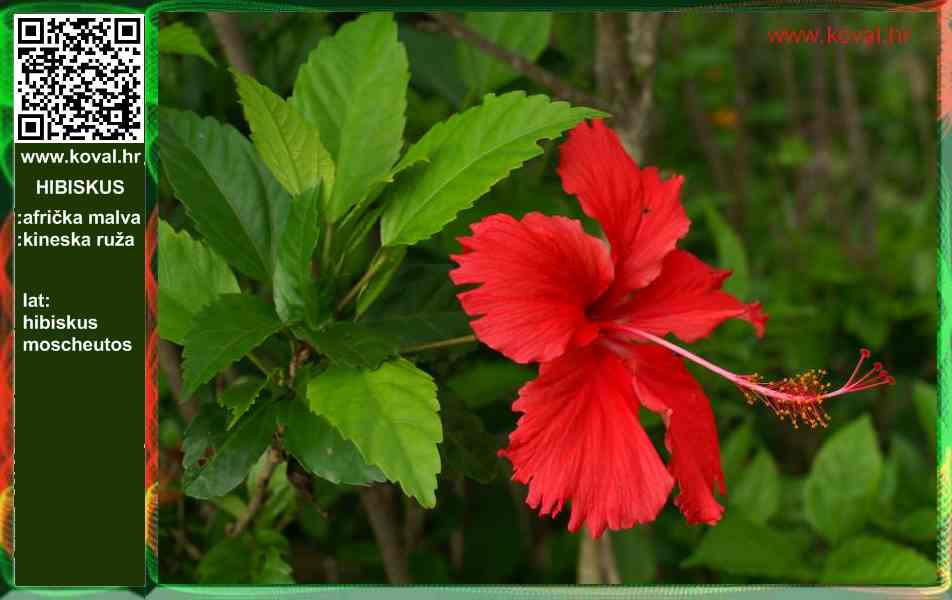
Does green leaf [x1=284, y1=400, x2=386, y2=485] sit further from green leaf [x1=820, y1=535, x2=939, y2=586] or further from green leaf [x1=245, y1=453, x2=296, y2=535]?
green leaf [x1=820, y1=535, x2=939, y2=586]

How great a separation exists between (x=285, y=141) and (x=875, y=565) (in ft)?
2.92

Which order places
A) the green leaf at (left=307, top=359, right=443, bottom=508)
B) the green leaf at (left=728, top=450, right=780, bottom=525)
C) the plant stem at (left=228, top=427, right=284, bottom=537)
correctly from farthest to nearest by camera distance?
the green leaf at (left=728, top=450, right=780, bottom=525) < the plant stem at (left=228, top=427, right=284, bottom=537) < the green leaf at (left=307, top=359, right=443, bottom=508)

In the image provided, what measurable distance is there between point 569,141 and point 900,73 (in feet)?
8.58

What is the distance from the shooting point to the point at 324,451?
0.83m

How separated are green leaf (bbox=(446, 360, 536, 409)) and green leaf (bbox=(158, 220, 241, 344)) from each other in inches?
17.2

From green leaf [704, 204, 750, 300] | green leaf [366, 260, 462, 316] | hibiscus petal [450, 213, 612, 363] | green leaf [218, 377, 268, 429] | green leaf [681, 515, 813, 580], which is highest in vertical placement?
hibiscus petal [450, 213, 612, 363]

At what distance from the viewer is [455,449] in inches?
35.4

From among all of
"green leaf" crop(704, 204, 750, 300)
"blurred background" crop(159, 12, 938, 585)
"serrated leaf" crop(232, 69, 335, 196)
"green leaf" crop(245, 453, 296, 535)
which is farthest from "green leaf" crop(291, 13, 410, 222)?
"green leaf" crop(704, 204, 750, 300)

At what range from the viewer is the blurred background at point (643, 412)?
44.9 inches

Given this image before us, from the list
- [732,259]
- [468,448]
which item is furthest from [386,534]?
[732,259]

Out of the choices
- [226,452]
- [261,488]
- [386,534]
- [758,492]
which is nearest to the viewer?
[226,452]

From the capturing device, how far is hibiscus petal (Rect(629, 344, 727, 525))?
0.83 m

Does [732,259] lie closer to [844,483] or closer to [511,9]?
[844,483]

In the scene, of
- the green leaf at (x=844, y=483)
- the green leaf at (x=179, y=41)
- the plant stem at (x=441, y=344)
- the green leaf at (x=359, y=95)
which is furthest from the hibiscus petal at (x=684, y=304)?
the green leaf at (x=844, y=483)
